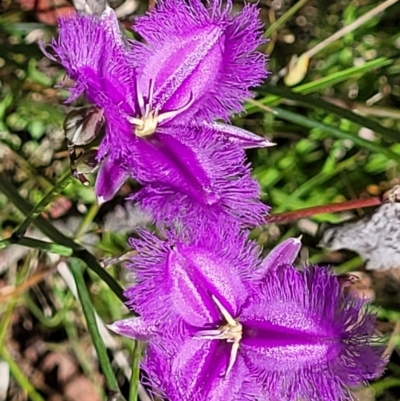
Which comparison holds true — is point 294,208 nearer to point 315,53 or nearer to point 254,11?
point 315,53

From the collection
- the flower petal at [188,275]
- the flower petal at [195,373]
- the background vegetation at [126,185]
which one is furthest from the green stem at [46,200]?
the background vegetation at [126,185]

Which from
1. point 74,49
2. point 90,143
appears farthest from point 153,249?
point 74,49

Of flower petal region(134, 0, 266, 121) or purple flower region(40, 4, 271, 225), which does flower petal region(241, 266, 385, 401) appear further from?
flower petal region(134, 0, 266, 121)

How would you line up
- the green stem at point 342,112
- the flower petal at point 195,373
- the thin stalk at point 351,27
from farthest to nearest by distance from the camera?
1. the thin stalk at point 351,27
2. the green stem at point 342,112
3. the flower petal at point 195,373

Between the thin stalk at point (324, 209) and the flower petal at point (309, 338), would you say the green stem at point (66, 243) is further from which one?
the thin stalk at point (324, 209)

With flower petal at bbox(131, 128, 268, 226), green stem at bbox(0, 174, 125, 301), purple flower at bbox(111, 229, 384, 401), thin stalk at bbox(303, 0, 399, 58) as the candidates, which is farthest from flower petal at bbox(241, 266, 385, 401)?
thin stalk at bbox(303, 0, 399, 58)

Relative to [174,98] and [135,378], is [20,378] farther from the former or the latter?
[174,98]

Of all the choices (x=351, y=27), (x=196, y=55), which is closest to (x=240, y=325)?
(x=196, y=55)
